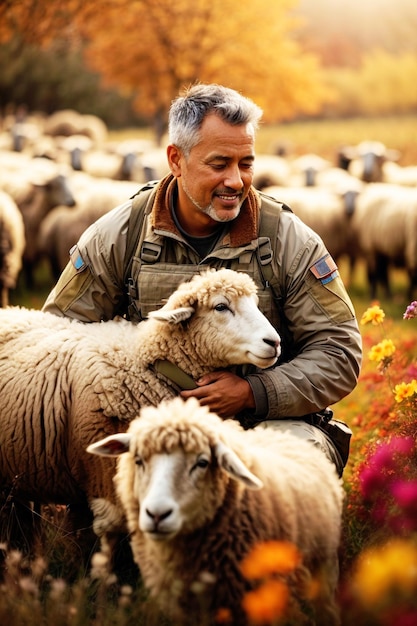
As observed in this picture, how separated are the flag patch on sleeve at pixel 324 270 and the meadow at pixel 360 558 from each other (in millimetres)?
355

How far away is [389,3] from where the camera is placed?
6869cm

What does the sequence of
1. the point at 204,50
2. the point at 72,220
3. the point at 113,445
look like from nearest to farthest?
the point at 113,445, the point at 72,220, the point at 204,50

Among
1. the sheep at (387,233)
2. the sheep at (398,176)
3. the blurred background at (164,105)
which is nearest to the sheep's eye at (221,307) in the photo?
the blurred background at (164,105)

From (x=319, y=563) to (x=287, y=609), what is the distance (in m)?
0.35

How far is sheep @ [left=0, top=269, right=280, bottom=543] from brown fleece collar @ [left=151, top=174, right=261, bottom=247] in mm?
227

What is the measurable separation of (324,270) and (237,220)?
0.43 m

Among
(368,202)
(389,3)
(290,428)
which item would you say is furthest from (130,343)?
(389,3)

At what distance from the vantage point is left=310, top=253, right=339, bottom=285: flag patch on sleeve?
370cm

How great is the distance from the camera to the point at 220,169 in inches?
146

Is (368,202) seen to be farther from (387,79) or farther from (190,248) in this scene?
(387,79)

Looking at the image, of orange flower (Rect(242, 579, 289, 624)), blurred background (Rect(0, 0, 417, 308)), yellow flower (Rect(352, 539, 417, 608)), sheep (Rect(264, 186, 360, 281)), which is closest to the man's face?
orange flower (Rect(242, 579, 289, 624))

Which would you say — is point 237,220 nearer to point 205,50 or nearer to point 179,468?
point 179,468

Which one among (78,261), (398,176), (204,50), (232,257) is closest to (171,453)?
(232,257)

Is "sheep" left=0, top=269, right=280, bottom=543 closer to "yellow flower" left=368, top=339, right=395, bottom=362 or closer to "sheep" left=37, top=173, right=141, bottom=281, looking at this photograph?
"yellow flower" left=368, top=339, right=395, bottom=362
